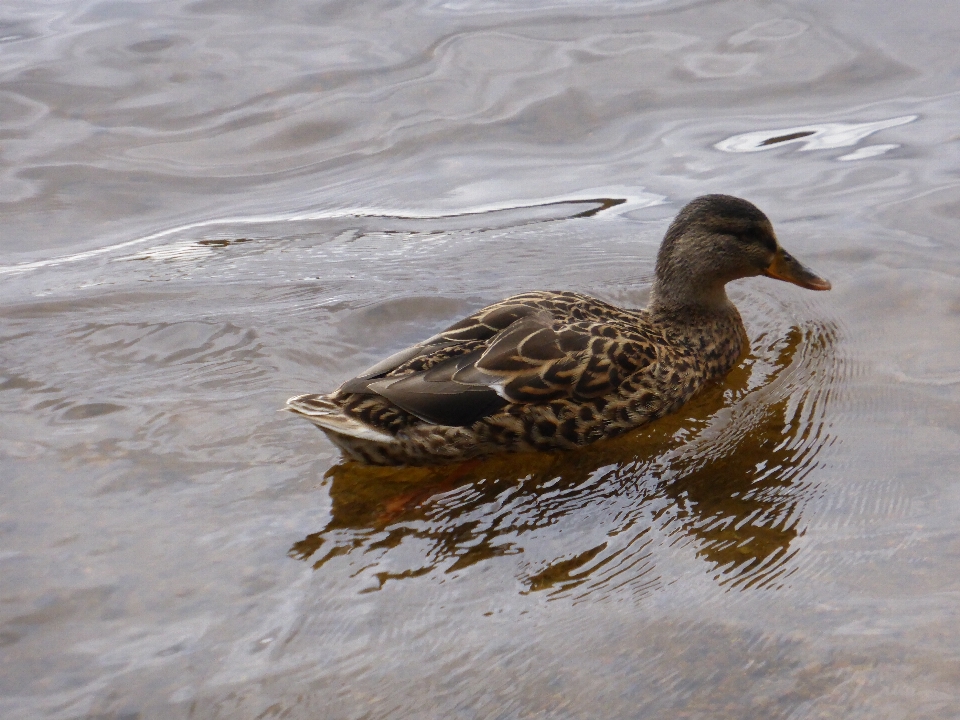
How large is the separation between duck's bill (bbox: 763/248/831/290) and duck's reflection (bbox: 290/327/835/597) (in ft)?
2.64

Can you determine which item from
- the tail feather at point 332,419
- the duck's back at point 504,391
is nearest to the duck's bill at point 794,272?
the duck's back at point 504,391

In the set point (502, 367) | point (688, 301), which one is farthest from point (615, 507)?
point (688, 301)

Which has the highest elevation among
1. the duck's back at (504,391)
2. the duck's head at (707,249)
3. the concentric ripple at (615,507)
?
the duck's head at (707,249)

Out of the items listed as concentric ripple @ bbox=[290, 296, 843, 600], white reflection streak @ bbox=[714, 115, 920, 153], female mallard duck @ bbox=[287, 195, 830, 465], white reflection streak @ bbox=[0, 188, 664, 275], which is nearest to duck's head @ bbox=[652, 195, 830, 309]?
female mallard duck @ bbox=[287, 195, 830, 465]

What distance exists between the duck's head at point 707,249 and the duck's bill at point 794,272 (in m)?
0.11

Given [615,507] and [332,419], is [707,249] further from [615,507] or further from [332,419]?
[332,419]

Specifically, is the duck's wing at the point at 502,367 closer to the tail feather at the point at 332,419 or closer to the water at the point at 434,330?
the tail feather at the point at 332,419

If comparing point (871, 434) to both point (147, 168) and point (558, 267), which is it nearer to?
Result: point (558, 267)

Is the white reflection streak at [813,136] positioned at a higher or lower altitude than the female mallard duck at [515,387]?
higher

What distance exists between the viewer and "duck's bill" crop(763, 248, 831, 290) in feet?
19.8

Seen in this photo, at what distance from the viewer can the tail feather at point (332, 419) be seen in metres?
4.71

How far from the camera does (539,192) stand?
26.3 feet

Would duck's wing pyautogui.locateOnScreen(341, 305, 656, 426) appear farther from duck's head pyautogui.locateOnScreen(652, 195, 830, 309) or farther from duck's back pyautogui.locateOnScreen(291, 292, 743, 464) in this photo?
duck's head pyautogui.locateOnScreen(652, 195, 830, 309)

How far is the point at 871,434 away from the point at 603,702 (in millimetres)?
2264
